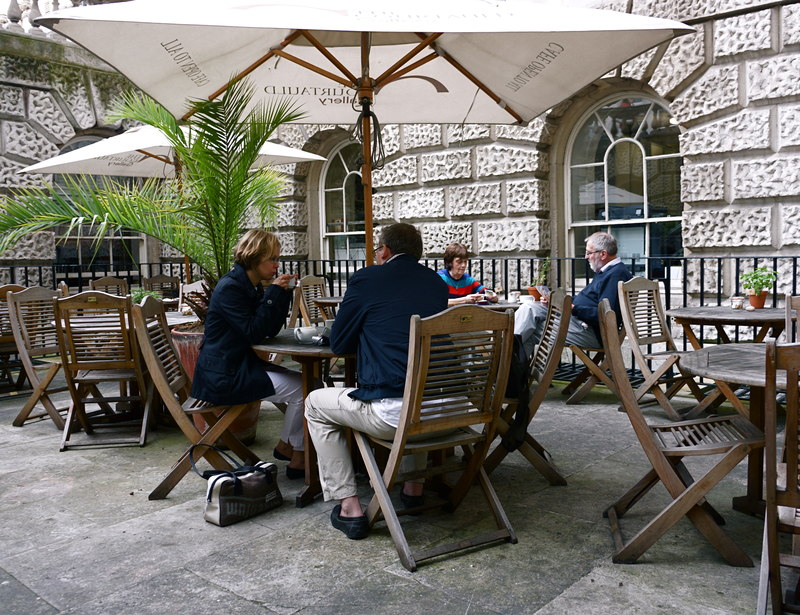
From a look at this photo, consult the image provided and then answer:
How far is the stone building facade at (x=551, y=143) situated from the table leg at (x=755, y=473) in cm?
447

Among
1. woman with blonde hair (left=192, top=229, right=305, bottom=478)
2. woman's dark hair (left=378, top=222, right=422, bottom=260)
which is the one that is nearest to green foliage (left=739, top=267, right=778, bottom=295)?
woman's dark hair (left=378, top=222, right=422, bottom=260)

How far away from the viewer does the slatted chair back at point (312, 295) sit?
316 inches

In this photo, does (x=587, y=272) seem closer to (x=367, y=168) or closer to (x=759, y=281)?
(x=759, y=281)

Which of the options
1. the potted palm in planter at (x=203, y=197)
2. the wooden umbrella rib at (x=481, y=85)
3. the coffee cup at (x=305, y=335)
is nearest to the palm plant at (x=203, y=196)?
the potted palm in planter at (x=203, y=197)

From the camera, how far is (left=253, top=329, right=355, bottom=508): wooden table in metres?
4.00

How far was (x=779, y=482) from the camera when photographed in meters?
2.60

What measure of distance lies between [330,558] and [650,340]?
146 inches

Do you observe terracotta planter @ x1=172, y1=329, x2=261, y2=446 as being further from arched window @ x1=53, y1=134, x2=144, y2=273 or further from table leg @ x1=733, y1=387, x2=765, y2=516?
arched window @ x1=53, y1=134, x2=144, y2=273

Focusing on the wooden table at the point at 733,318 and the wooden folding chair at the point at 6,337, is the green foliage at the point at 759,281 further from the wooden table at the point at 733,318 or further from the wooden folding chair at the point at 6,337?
the wooden folding chair at the point at 6,337

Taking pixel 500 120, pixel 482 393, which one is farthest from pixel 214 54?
pixel 482 393

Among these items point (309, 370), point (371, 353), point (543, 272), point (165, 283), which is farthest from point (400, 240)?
point (165, 283)

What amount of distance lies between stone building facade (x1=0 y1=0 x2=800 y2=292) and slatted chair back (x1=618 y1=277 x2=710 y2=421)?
1965 millimetres

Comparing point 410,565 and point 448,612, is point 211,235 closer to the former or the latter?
point 410,565

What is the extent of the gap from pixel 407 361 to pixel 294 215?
9.20 meters
